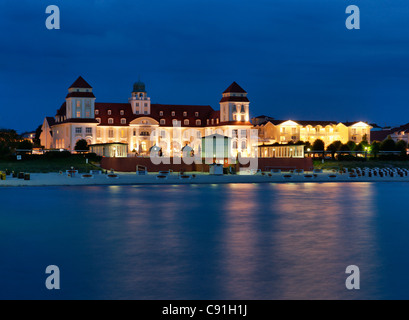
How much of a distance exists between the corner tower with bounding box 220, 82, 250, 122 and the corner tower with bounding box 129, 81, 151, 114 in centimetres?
1769

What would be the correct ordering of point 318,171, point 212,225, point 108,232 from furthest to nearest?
point 318,171, point 212,225, point 108,232

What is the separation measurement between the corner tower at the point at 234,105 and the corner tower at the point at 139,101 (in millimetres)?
17692

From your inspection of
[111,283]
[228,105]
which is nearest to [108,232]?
[111,283]

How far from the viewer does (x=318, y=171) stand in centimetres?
6925

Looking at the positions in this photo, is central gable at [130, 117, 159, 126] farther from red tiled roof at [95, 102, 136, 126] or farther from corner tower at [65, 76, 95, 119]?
corner tower at [65, 76, 95, 119]

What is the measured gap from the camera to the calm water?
10094 millimetres

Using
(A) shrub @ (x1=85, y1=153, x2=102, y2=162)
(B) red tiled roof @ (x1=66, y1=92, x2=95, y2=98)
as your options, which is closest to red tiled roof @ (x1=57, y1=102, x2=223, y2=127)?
(B) red tiled roof @ (x1=66, y1=92, x2=95, y2=98)

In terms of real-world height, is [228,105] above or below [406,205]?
above

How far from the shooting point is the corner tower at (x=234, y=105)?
119m

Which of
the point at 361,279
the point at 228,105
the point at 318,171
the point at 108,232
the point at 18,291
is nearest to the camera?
the point at 18,291

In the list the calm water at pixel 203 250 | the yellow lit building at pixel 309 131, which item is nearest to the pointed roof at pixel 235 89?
the yellow lit building at pixel 309 131

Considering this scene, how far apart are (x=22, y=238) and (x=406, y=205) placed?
1900 centimetres

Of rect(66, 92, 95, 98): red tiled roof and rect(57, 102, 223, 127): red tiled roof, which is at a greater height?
rect(66, 92, 95, 98): red tiled roof

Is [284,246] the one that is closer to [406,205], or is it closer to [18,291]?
[18,291]
